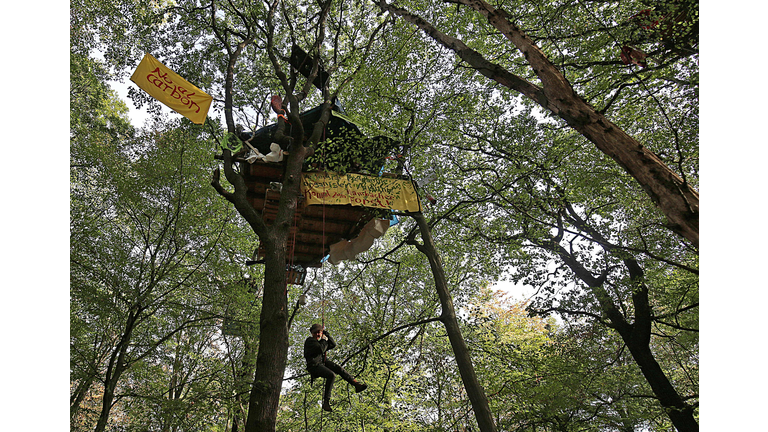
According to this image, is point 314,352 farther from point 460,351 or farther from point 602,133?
point 602,133

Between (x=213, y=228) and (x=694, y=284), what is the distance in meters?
9.92

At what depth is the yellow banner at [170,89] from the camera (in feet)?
17.1

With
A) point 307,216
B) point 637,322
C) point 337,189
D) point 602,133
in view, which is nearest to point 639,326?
point 637,322

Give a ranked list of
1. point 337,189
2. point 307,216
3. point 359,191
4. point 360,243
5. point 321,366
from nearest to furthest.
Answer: point 321,366 → point 337,189 → point 359,191 → point 307,216 → point 360,243

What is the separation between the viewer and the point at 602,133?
3621 millimetres

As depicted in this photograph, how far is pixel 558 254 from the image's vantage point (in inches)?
337

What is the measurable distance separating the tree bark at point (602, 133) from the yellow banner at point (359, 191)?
2.59m

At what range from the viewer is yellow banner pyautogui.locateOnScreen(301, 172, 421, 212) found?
646cm

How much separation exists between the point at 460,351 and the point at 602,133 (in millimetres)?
4090

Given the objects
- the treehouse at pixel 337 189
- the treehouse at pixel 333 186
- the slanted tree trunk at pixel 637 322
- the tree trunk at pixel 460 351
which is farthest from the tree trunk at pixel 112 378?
the slanted tree trunk at pixel 637 322

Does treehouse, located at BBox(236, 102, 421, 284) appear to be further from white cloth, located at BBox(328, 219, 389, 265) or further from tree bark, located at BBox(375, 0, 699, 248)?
tree bark, located at BBox(375, 0, 699, 248)

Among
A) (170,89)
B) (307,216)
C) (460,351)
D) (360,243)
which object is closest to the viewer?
(170,89)

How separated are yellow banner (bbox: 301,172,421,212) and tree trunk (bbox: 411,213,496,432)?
489mm

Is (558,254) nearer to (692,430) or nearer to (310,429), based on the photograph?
(692,430)
